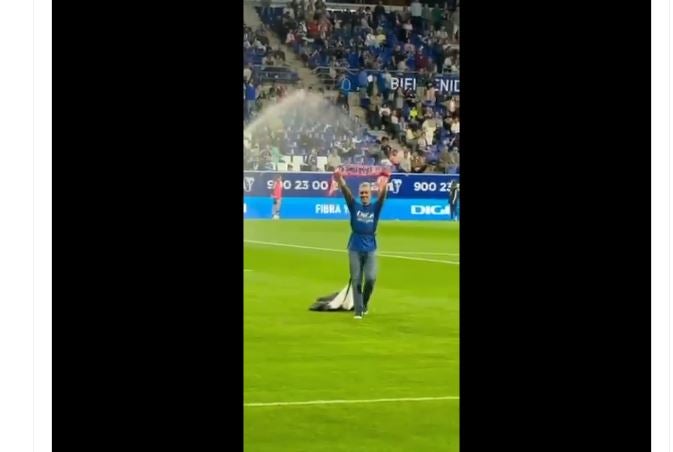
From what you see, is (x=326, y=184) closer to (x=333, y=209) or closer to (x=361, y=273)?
(x=333, y=209)

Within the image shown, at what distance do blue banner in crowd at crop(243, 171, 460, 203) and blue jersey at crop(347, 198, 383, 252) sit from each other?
15.3 feet

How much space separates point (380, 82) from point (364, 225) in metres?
5.60

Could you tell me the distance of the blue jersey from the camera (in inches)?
253

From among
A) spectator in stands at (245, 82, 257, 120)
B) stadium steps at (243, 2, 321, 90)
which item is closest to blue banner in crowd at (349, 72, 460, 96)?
stadium steps at (243, 2, 321, 90)

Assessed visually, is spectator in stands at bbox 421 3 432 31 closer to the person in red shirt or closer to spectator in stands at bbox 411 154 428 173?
spectator in stands at bbox 411 154 428 173

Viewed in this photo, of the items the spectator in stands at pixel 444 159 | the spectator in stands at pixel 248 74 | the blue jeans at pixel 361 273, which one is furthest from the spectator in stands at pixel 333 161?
the blue jeans at pixel 361 273

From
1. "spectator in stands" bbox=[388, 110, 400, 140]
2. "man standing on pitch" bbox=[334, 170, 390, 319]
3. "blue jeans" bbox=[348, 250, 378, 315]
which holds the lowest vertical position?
"blue jeans" bbox=[348, 250, 378, 315]

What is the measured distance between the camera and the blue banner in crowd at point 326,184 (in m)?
11.2

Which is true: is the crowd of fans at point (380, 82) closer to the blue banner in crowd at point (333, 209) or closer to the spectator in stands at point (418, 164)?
the spectator in stands at point (418, 164)

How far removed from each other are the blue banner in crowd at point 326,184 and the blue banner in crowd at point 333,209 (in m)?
0.06
